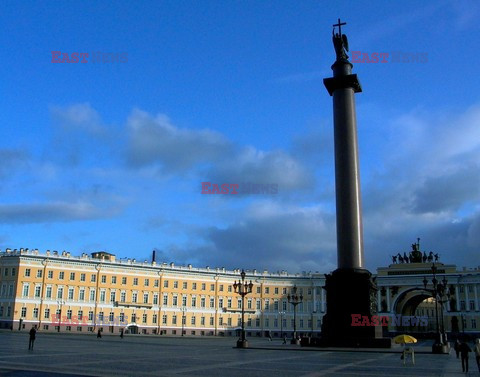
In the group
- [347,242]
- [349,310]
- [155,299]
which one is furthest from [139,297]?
[349,310]

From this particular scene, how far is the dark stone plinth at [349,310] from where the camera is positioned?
35.5m

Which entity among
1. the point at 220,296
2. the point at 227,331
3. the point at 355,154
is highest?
the point at 355,154

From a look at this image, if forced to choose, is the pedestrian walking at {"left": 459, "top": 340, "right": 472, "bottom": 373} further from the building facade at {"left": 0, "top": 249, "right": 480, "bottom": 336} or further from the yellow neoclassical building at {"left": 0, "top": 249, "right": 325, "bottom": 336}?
the yellow neoclassical building at {"left": 0, "top": 249, "right": 325, "bottom": 336}

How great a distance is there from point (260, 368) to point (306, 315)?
86.5m

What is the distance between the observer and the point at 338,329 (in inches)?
1416

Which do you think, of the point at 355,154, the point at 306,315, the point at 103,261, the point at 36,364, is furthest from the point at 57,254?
the point at 36,364

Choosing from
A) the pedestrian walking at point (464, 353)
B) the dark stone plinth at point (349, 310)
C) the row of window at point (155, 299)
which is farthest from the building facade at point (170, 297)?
the pedestrian walking at point (464, 353)

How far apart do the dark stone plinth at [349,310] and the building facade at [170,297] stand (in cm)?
3765

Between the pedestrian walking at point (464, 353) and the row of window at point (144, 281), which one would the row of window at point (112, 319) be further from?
the pedestrian walking at point (464, 353)

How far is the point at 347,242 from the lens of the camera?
37.6 meters

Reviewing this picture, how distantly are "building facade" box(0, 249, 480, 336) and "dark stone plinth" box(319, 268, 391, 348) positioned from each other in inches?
1482

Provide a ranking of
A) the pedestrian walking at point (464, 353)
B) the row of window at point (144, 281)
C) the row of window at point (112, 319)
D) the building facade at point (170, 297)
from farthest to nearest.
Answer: the row of window at point (144, 281) < the row of window at point (112, 319) < the building facade at point (170, 297) < the pedestrian walking at point (464, 353)

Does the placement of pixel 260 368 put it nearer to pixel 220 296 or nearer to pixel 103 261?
pixel 103 261

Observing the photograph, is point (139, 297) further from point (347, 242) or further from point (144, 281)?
point (347, 242)
